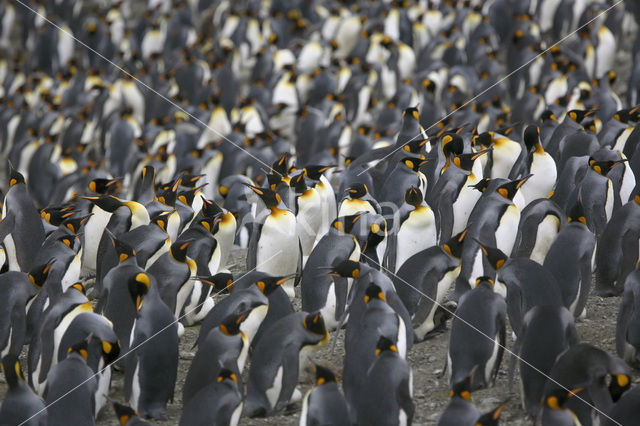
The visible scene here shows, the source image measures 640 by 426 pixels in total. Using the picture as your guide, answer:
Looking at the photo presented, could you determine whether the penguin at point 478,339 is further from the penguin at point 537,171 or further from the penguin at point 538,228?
the penguin at point 537,171

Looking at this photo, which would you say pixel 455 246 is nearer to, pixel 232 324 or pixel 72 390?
pixel 232 324

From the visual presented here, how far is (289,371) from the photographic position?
4.62 metres

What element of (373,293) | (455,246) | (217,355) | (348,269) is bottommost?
(217,355)

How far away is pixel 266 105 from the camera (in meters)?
A: 12.9

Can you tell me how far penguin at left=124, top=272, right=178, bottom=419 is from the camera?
469 cm

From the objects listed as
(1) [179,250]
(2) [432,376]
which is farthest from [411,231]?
(1) [179,250]

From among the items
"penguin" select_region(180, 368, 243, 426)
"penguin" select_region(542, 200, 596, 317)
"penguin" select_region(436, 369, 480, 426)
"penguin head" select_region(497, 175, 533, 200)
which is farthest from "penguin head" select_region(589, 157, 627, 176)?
"penguin" select_region(180, 368, 243, 426)

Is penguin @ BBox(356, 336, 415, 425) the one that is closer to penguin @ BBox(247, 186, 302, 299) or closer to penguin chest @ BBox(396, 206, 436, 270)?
penguin chest @ BBox(396, 206, 436, 270)

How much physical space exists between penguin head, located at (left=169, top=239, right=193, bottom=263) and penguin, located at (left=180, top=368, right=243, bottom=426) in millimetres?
1436

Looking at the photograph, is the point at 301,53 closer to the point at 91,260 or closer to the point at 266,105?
the point at 266,105

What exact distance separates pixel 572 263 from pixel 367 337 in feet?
4.65

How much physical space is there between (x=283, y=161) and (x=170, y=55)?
28.3 ft

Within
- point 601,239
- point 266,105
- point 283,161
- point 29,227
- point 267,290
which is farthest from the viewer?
point 266,105

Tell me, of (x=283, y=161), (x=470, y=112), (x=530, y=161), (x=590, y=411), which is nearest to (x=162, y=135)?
(x=470, y=112)
